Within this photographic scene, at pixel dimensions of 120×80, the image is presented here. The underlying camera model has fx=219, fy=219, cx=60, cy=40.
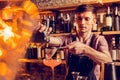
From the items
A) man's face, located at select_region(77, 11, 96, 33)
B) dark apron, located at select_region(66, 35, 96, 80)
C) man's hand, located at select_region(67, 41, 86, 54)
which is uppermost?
man's face, located at select_region(77, 11, 96, 33)

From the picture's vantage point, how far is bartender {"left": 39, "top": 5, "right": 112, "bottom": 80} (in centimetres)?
196

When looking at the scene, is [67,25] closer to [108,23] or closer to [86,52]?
[108,23]

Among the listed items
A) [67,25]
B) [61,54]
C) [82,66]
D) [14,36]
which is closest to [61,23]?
[67,25]

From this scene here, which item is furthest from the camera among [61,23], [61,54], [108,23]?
[61,23]

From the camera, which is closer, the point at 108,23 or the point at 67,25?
the point at 108,23

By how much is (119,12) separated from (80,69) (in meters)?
1.39

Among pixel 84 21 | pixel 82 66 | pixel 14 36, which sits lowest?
pixel 82 66

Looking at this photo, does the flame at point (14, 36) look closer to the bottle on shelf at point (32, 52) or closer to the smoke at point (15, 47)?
the smoke at point (15, 47)

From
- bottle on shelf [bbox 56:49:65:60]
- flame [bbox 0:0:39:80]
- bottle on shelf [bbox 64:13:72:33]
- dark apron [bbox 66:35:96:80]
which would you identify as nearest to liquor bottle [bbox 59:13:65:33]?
bottle on shelf [bbox 64:13:72:33]

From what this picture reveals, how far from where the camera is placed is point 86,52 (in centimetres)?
199

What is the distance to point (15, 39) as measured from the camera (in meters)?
4.32

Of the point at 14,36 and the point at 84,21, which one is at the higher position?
the point at 84,21

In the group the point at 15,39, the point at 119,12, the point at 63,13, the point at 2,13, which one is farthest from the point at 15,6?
the point at 119,12

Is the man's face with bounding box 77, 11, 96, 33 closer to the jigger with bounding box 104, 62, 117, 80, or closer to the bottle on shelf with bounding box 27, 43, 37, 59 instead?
the jigger with bounding box 104, 62, 117, 80
